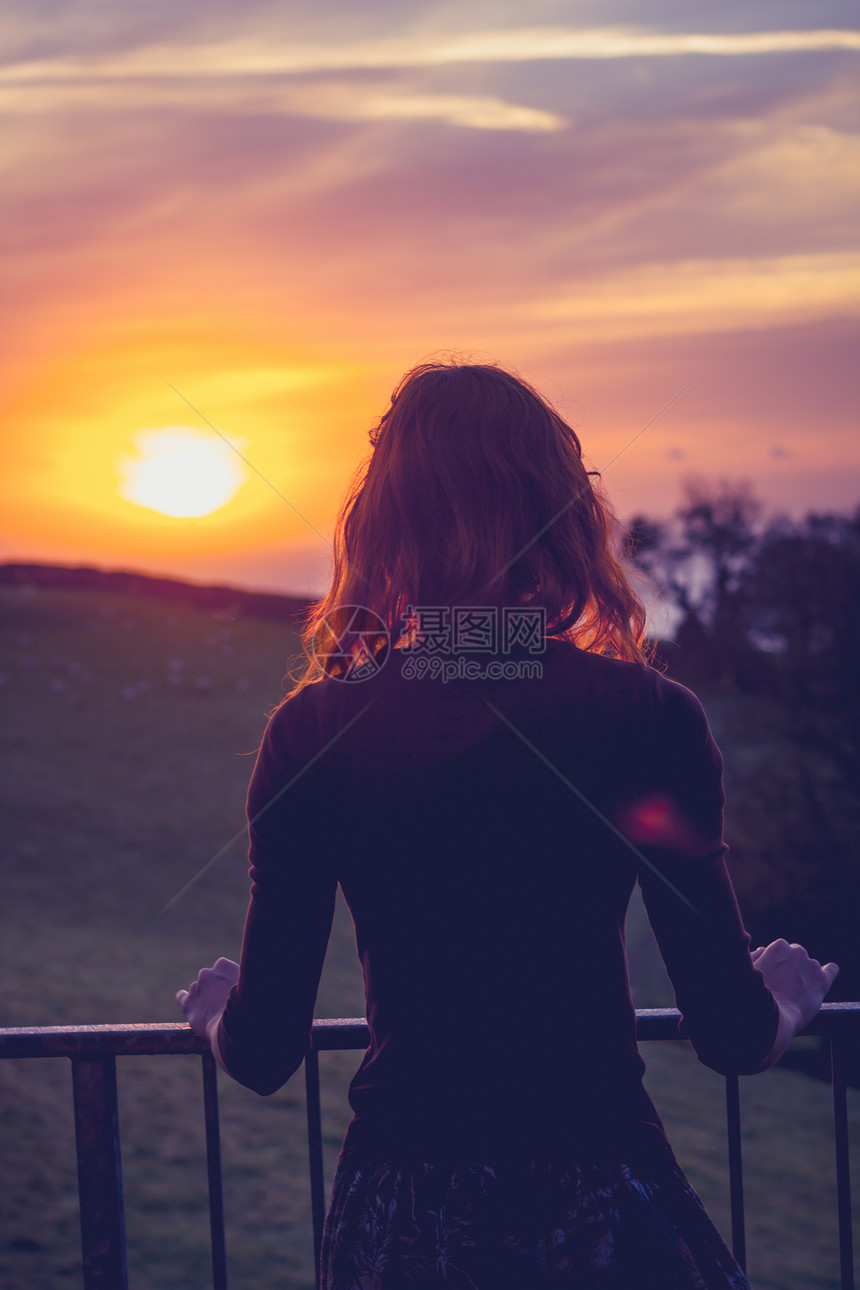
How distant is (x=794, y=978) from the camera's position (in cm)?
157

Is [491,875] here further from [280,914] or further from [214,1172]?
[214,1172]

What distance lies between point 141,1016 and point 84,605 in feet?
95.6

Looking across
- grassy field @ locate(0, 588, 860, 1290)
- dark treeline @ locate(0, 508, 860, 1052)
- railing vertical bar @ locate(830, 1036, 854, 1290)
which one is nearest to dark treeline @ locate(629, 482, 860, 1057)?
dark treeline @ locate(0, 508, 860, 1052)

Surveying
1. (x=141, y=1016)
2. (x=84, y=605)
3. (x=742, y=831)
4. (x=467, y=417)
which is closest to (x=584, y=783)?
(x=467, y=417)

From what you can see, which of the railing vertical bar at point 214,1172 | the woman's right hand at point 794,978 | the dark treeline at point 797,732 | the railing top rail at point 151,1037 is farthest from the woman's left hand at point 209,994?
the dark treeline at point 797,732

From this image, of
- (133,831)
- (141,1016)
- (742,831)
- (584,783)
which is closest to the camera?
(584,783)

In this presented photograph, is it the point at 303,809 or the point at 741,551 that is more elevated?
the point at 741,551

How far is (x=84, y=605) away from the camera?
1756 inches

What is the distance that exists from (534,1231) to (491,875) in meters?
0.46

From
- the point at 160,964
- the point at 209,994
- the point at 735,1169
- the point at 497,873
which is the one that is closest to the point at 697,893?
the point at 497,873

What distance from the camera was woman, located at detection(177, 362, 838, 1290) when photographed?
117 centimetres

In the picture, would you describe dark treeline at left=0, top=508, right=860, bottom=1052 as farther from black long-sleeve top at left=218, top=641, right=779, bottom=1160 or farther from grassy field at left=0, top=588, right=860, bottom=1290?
black long-sleeve top at left=218, top=641, right=779, bottom=1160

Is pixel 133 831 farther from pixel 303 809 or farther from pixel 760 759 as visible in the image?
pixel 303 809

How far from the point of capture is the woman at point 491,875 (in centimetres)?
117
